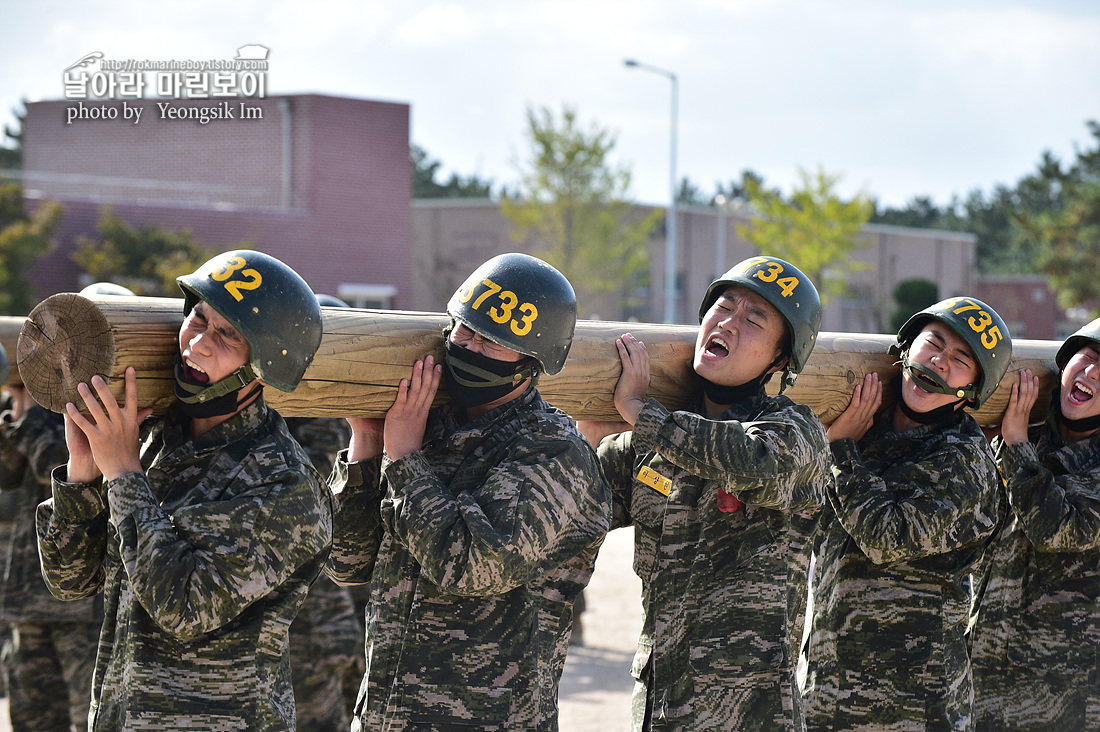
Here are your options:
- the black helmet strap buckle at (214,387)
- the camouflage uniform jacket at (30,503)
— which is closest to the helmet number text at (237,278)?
the black helmet strap buckle at (214,387)

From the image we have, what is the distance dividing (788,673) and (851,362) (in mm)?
1420

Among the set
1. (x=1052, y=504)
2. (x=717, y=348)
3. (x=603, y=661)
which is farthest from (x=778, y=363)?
(x=603, y=661)

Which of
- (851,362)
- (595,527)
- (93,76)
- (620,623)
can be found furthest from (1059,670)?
(93,76)

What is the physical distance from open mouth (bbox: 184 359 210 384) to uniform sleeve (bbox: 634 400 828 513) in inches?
58.0

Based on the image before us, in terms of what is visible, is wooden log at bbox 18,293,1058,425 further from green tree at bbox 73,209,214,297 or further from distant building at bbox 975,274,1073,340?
distant building at bbox 975,274,1073,340

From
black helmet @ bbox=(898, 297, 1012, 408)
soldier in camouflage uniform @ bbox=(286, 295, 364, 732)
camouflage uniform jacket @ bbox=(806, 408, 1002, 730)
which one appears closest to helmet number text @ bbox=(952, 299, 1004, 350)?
black helmet @ bbox=(898, 297, 1012, 408)

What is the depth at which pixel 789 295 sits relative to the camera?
13.5 feet

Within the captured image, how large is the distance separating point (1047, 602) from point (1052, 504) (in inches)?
23.0

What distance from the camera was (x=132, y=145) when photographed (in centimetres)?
3139

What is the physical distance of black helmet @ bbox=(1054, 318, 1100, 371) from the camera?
5.26 meters

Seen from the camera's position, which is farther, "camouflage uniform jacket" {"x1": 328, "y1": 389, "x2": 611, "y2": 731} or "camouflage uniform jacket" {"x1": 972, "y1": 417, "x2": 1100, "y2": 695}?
"camouflage uniform jacket" {"x1": 972, "y1": 417, "x2": 1100, "y2": 695}

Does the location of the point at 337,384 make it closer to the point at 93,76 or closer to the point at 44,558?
the point at 44,558

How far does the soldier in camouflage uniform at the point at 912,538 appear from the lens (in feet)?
14.5

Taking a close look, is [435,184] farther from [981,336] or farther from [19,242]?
[981,336]
